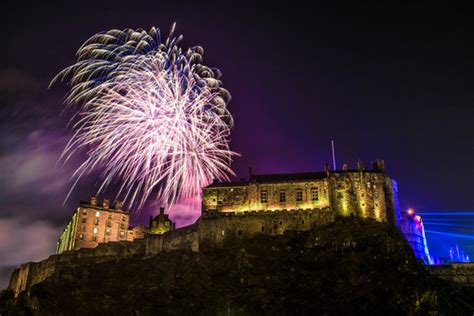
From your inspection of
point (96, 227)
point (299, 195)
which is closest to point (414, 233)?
point (299, 195)

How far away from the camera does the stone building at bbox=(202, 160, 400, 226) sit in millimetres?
76562

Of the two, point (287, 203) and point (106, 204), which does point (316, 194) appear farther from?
point (106, 204)

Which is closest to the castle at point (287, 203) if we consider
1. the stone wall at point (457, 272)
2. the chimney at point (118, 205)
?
the stone wall at point (457, 272)

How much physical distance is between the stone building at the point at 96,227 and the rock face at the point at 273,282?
18890 mm

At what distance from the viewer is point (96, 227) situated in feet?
315

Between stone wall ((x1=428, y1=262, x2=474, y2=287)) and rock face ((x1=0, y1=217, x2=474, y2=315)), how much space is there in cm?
281

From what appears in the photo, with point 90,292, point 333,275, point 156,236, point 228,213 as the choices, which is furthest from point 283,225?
point 90,292

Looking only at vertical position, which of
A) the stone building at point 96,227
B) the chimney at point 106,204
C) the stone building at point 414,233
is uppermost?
the chimney at point 106,204

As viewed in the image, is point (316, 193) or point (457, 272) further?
point (316, 193)

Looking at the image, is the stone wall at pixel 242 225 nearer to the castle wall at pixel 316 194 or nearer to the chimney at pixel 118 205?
the castle wall at pixel 316 194

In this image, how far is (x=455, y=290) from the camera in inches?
2488

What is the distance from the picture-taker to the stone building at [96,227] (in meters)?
94.1

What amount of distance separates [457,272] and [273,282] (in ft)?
89.4

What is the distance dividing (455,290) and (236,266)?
2839 cm
